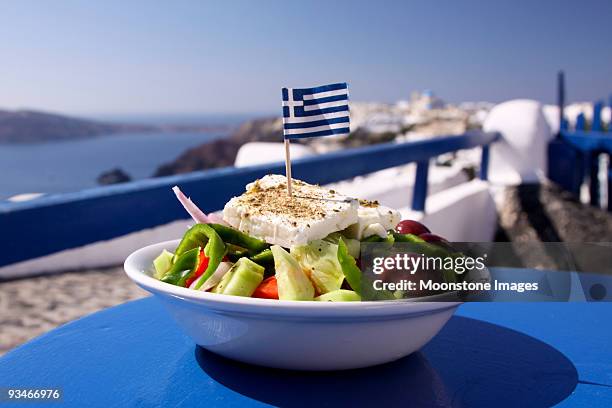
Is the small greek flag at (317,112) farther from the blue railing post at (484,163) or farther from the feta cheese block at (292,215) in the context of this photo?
the blue railing post at (484,163)

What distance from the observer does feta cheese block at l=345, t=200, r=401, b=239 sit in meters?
0.75

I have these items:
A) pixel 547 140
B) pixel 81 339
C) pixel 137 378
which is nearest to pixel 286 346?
pixel 137 378

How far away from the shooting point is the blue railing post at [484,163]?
456 centimetres

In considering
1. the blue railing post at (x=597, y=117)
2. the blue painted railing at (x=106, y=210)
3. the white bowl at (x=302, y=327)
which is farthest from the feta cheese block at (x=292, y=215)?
the blue railing post at (x=597, y=117)

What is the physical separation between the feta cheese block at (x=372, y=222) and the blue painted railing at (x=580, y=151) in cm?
436

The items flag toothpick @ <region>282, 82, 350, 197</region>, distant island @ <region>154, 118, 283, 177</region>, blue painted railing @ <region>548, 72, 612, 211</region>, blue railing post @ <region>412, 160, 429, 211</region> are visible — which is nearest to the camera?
flag toothpick @ <region>282, 82, 350, 197</region>

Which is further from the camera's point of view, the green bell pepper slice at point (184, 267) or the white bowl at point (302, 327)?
the green bell pepper slice at point (184, 267)

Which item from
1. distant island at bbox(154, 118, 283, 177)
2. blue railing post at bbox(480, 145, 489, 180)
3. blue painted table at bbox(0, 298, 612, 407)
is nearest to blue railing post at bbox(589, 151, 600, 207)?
blue railing post at bbox(480, 145, 489, 180)

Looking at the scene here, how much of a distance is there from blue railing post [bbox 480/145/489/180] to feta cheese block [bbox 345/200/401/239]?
155 inches

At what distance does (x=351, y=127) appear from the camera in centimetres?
89

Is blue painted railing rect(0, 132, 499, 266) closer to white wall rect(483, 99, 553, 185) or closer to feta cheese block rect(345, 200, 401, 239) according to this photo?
feta cheese block rect(345, 200, 401, 239)

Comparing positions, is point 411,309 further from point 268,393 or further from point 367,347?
point 268,393

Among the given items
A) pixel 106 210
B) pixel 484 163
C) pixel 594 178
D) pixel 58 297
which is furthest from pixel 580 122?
pixel 106 210

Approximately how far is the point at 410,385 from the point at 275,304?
201 mm
